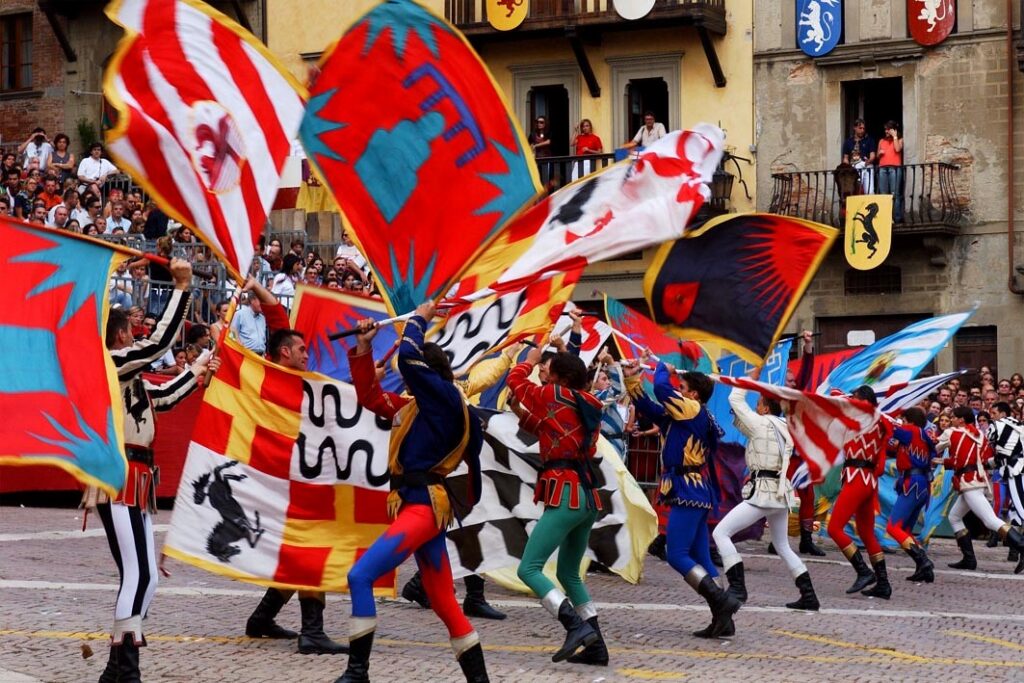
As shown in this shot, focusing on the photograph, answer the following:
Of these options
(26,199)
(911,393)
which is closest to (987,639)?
(911,393)

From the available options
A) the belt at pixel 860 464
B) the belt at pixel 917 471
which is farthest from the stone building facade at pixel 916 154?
the belt at pixel 860 464

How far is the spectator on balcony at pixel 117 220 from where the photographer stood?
71.5ft

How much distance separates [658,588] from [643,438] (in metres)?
4.45

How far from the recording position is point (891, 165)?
3022 cm

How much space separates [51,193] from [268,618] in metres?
13.3

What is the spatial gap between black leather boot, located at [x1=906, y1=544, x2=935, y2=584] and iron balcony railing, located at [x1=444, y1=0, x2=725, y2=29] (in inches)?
655

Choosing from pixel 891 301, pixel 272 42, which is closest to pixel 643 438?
pixel 891 301

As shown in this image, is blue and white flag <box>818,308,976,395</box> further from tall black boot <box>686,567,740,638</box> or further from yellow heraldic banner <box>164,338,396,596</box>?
yellow heraldic banner <box>164,338,396,596</box>

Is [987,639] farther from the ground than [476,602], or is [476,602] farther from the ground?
[476,602]

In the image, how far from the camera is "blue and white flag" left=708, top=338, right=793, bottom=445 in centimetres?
1466

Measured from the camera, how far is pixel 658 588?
14742 millimetres

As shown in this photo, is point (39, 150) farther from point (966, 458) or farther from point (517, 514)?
point (517, 514)

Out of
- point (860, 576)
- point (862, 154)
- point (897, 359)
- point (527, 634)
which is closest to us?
point (527, 634)

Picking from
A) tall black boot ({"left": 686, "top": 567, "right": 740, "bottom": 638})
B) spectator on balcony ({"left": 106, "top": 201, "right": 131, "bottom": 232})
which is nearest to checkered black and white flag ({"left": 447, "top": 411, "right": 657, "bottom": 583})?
tall black boot ({"left": 686, "top": 567, "right": 740, "bottom": 638})
